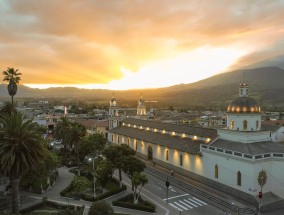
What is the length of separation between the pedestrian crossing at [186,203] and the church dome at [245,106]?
1533cm

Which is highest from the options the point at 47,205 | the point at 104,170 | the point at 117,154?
the point at 117,154

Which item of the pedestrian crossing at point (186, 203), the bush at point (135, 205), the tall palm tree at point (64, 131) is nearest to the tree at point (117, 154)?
the bush at point (135, 205)

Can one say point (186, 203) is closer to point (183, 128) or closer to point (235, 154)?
point (235, 154)

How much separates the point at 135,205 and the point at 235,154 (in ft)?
52.2

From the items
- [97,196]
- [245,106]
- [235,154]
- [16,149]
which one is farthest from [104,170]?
[245,106]

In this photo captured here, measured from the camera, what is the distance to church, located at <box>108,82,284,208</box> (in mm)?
39438

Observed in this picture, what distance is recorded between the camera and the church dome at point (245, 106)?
147 ft

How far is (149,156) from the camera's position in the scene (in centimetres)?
6450

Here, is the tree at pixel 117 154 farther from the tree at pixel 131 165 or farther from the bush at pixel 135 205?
the bush at pixel 135 205

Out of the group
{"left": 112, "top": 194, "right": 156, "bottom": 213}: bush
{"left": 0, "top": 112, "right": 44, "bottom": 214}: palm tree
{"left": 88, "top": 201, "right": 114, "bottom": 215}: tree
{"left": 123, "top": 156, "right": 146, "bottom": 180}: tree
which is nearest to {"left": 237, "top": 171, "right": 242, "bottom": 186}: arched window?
{"left": 112, "top": 194, "right": 156, "bottom": 213}: bush

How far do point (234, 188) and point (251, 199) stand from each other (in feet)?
10.2

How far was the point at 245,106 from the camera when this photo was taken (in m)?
45.1

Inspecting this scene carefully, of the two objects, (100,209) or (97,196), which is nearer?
(100,209)

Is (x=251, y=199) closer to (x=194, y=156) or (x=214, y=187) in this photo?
(x=214, y=187)
